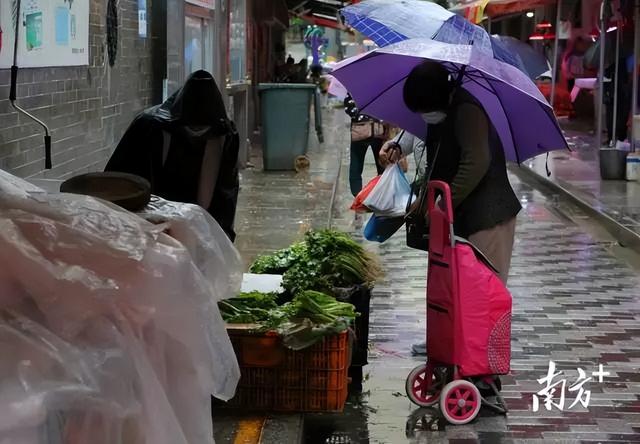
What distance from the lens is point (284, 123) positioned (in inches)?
680

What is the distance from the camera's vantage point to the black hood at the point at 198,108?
559cm

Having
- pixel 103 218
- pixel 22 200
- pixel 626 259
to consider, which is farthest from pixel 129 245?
pixel 626 259

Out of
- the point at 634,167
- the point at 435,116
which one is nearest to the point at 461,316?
the point at 435,116

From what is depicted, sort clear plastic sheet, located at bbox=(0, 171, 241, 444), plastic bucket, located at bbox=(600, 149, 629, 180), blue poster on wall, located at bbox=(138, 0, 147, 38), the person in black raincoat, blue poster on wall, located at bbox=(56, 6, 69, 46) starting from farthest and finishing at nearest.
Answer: plastic bucket, located at bbox=(600, 149, 629, 180), blue poster on wall, located at bbox=(138, 0, 147, 38), blue poster on wall, located at bbox=(56, 6, 69, 46), the person in black raincoat, clear plastic sheet, located at bbox=(0, 171, 241, 444)

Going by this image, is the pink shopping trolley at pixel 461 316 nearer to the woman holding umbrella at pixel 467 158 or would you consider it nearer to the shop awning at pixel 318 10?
the woman holding umbrella at pixel 467 158

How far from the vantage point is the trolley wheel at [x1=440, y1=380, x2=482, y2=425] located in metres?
5.59

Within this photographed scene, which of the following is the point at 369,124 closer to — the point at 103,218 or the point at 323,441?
the point at 323,441

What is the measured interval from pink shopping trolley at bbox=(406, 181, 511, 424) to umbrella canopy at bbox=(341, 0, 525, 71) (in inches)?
46.2

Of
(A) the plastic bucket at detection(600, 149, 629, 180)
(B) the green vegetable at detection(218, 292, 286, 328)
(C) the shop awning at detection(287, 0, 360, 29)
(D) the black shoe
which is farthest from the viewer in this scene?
(C) the shop awning at detection(287, 0, 360, 29)

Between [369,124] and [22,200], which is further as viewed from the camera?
[369,124]

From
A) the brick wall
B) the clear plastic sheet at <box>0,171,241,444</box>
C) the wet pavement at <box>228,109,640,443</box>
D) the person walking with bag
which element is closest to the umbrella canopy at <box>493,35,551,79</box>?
the wet pavement at <box>228,109,640,443</box>

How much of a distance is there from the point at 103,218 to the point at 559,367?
→ 444cm

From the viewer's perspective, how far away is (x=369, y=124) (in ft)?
42.3

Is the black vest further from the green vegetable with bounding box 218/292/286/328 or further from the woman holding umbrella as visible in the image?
the green vegetable with bounding box 218/292/286/328
